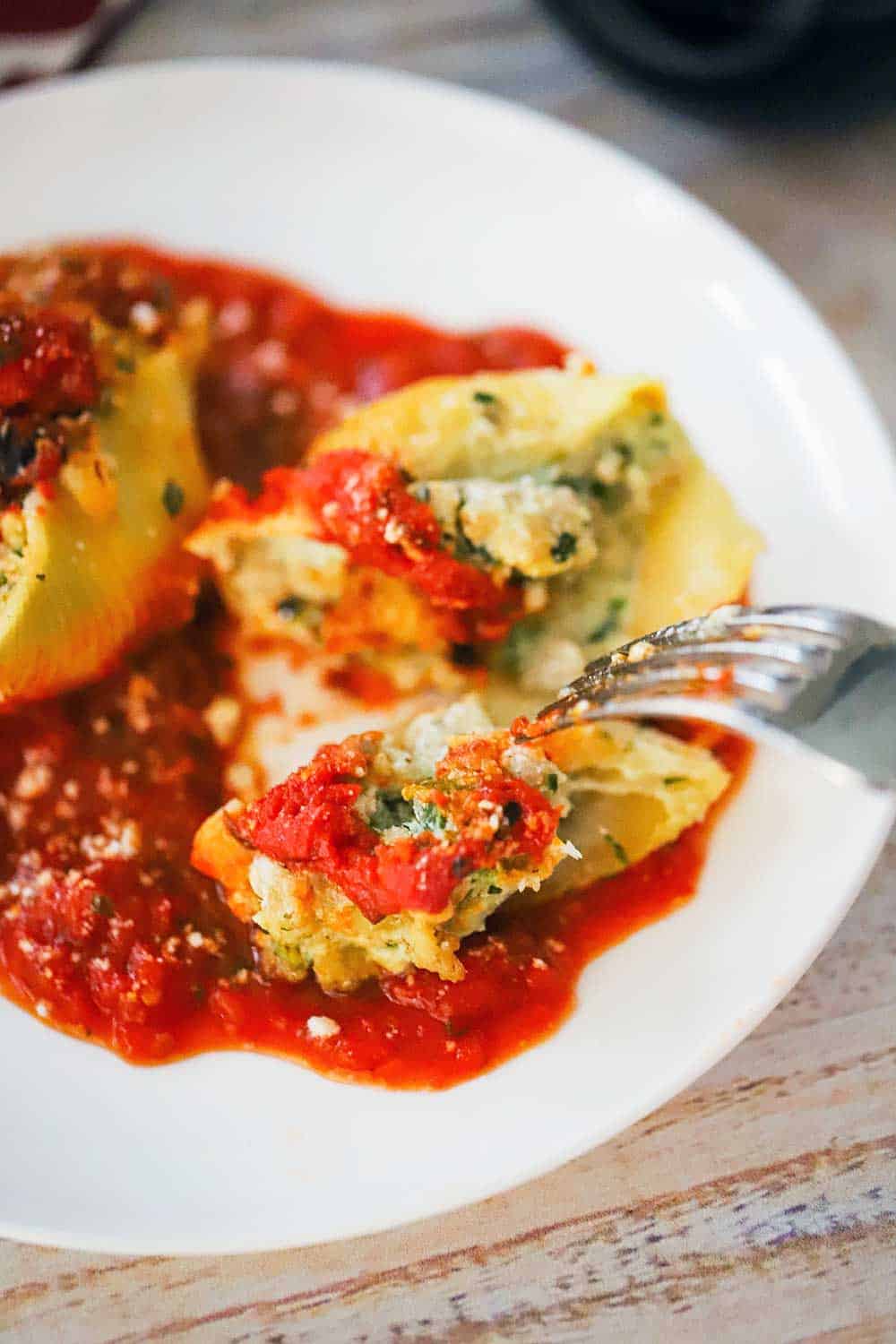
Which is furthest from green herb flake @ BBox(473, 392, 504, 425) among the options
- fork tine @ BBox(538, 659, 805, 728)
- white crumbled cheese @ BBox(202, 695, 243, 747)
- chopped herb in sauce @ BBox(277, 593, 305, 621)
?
white crumbled cheese @ BBox(202, 695, 243, 747)

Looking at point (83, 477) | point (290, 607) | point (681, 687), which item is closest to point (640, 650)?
point (681, 687)

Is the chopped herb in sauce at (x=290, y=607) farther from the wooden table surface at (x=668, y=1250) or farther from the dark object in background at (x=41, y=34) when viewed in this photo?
the dark object in background at (x=41, y=34)

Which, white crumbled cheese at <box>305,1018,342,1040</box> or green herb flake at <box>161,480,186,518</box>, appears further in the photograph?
green herb flake at <box>161,480,186,518</box>

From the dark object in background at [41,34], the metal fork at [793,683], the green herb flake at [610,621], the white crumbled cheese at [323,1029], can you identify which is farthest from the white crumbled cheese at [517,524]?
the dark object in background at [41,34]

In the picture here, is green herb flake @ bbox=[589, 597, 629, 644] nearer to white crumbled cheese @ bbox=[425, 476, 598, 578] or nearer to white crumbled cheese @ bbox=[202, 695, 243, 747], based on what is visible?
white crumbled cheese @ bbox=[425, 476, 598, 578]

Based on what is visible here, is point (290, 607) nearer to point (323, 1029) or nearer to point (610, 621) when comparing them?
point (610, 621)

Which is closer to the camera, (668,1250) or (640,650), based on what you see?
(640,650)
